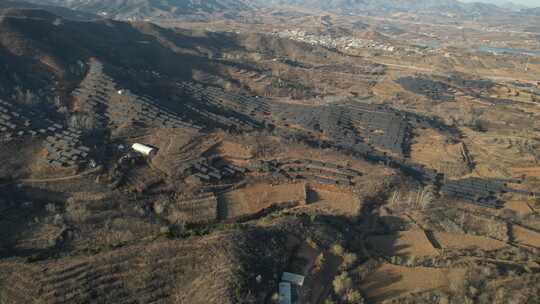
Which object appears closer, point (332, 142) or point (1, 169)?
point (1, 169)

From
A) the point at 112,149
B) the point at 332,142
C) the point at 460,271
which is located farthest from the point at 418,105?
the point at 112,149

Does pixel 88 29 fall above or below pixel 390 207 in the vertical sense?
above

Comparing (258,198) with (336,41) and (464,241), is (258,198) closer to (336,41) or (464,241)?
(464,241)

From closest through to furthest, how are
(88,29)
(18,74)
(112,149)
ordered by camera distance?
(112,149) → (18,74) → (88,29)

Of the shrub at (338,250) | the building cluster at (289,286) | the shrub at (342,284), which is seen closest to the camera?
the building cluster at (289,286)

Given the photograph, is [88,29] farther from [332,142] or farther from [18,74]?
[332,142]

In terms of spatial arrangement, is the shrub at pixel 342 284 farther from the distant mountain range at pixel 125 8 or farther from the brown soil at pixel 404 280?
the distant mountain range at pixel 125 8

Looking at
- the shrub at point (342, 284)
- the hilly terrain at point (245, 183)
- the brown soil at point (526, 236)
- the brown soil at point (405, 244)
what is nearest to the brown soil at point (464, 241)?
the hilly terrain at point (245, 183)

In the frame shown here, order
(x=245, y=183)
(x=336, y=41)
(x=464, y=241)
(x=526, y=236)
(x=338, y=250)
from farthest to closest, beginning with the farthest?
(x=336, y=41) → (x=245, y=183) → (x=526, y=236) → (x=464, y=241) → (x=338, y=250)

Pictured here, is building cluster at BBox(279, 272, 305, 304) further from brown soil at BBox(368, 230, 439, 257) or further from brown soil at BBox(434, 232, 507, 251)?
brown soil at BBox(434, 232, 507, 251)

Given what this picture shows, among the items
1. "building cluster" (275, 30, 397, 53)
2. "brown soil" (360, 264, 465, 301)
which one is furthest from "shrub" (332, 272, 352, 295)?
"building cluster" (275, 30, 397, 53)

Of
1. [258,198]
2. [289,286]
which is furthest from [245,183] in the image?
[289,286]
